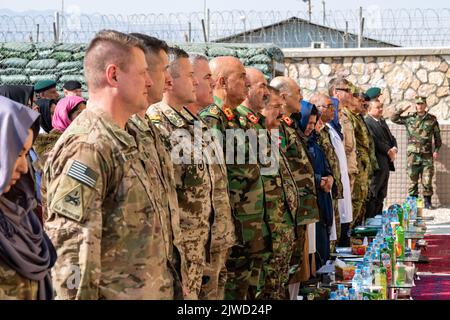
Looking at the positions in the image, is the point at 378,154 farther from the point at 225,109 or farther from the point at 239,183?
the point at 239,183

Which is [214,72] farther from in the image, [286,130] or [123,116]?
[123,116]

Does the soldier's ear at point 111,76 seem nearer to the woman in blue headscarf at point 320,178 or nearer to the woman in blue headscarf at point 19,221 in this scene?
the woman in blue headscarf at point 19,221

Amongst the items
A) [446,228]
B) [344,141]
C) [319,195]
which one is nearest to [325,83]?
[446,228]

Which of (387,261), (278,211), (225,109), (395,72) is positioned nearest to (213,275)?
(278,211)

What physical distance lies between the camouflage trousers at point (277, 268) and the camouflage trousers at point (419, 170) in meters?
9.61

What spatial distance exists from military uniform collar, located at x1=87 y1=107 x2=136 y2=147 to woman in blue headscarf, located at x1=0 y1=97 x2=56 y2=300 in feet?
1.78

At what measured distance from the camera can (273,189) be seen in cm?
693

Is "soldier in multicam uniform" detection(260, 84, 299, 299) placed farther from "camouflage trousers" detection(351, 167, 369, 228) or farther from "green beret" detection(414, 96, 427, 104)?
"green beret" detection(414, 96, 427, 104)

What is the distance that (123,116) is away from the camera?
4.23 meters

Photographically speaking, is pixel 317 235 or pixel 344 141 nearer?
pixel 317 235

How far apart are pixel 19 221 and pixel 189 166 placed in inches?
83.1

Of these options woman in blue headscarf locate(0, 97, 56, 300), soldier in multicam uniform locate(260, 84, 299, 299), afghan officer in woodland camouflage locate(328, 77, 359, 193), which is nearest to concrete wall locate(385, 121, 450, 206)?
afghan officer in woodland camouflage locate(328, 77, 359, 193)

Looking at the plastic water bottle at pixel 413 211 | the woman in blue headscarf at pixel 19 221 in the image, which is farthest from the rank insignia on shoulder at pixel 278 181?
the plastic water bottle at pixel 413 211

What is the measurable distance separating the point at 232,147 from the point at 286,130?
5.47 ft
